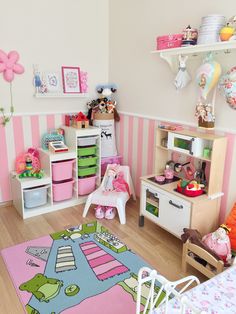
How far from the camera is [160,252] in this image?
2250 mm

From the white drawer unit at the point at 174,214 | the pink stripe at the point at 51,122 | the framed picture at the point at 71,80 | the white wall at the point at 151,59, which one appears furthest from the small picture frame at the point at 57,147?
the white drawer unit at the point at 174,214

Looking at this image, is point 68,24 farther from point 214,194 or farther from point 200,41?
point 214,194

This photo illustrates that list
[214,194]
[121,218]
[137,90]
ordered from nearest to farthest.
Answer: [214,194], [121,218], [137,90]

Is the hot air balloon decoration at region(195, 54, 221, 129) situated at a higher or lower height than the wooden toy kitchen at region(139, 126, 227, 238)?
higher

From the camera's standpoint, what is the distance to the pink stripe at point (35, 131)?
9.82 feet

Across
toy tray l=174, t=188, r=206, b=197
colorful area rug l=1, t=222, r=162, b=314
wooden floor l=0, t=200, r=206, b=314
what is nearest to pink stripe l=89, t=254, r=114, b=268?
colorful area rug l=1, t=222, r=162, b=314

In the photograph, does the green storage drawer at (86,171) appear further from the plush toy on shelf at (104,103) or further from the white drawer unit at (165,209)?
the white drawer unit at (165,209)

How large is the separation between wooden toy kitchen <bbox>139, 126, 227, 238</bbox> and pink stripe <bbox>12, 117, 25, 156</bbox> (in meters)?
1.40

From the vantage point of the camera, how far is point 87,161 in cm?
306

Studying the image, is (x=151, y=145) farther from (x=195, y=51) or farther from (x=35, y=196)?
(x=35, y=196)

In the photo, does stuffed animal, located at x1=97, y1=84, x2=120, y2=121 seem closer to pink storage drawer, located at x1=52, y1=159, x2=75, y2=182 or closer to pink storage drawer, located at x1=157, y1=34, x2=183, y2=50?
pink storage drawer, located at x1=52, y1=159, x2=75, y2=182

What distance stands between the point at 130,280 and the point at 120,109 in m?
2.01

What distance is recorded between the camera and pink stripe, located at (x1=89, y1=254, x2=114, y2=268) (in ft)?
6.81

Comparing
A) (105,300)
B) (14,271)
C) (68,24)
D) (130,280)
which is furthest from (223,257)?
(68,24)
